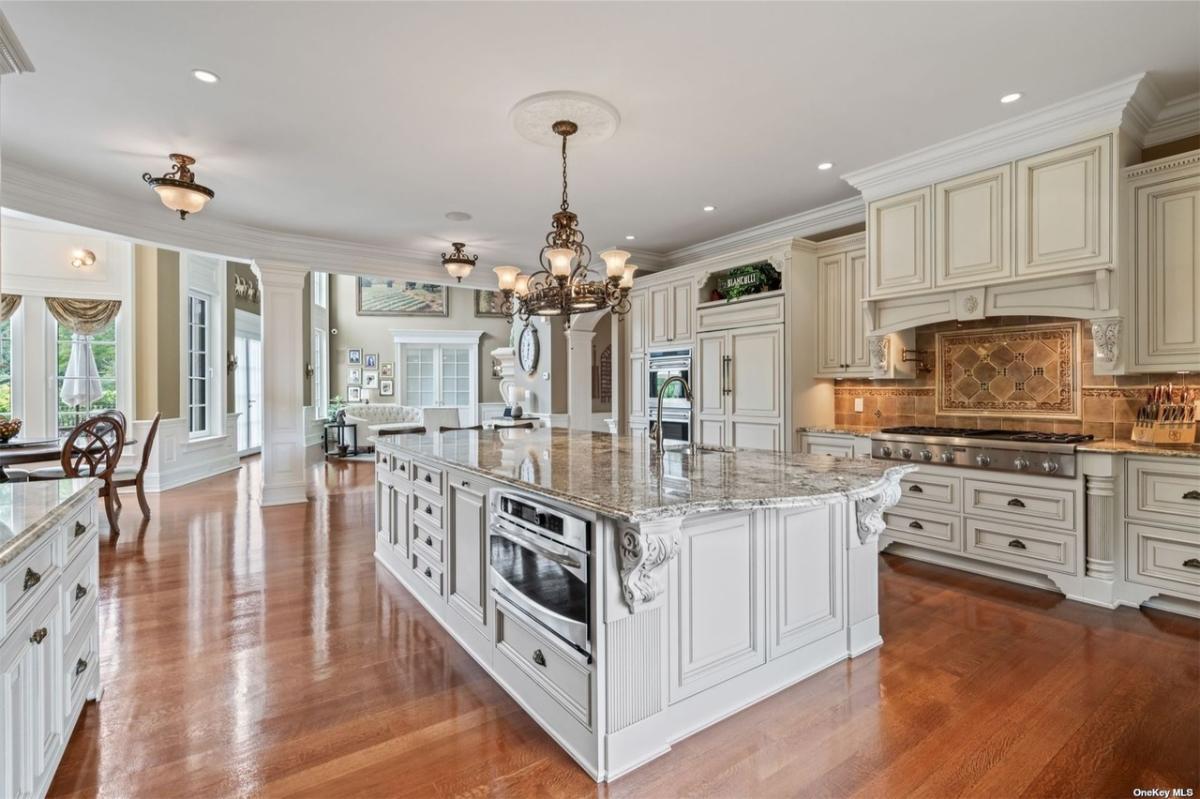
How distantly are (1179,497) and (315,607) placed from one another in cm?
459

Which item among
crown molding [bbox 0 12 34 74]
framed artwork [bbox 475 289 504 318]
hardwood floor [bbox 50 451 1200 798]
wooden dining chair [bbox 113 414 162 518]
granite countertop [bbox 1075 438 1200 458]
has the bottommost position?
hardwood floor [bbox 50 451 1200 798]

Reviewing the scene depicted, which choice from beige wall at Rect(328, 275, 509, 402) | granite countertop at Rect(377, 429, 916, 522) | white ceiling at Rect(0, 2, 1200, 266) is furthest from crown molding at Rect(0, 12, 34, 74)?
beige wall at Rect(328, 275, 509, 402)

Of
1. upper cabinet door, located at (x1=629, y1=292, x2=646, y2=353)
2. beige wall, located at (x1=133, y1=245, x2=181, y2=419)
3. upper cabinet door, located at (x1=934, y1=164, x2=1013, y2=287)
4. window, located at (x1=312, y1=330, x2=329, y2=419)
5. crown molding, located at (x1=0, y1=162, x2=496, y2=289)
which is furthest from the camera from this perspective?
window, located at (x1=312, y1=330, x2=329, y2=419)

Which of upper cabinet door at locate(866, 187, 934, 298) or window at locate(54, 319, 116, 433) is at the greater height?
upper cabinet door at locate(866, 187, 934, 298)

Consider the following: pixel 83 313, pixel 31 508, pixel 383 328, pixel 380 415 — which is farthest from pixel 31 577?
pixel 383 328

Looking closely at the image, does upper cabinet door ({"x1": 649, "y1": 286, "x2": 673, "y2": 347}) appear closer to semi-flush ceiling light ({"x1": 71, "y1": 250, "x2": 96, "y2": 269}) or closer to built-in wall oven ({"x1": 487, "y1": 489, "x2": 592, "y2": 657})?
built-in wall oven ({"x1": 487, "y1": 489, "x2": 592, "y2": 657})

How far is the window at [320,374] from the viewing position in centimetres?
1048

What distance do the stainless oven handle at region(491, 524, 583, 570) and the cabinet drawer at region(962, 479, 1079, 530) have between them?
9.63ft

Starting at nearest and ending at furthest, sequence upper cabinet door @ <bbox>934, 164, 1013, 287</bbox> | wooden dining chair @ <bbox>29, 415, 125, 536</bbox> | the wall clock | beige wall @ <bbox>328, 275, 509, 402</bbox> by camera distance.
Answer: upper cabinet door @ <bbox>934, 164, 1013, 287</bbox> < wooden dining chair @ <bbox>29, 415, 125, 536</bbox> < the wall clock < beige wall @ <bbox>328, 275, 509, 402</bbox>

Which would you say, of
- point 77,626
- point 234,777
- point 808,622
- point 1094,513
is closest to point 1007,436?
point 1094,513

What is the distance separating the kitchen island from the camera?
1.72 meters

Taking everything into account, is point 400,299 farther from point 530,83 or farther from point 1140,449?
point 1140,449

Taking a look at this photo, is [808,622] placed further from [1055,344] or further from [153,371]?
[153,371]

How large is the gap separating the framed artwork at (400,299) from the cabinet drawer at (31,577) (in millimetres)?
10402
